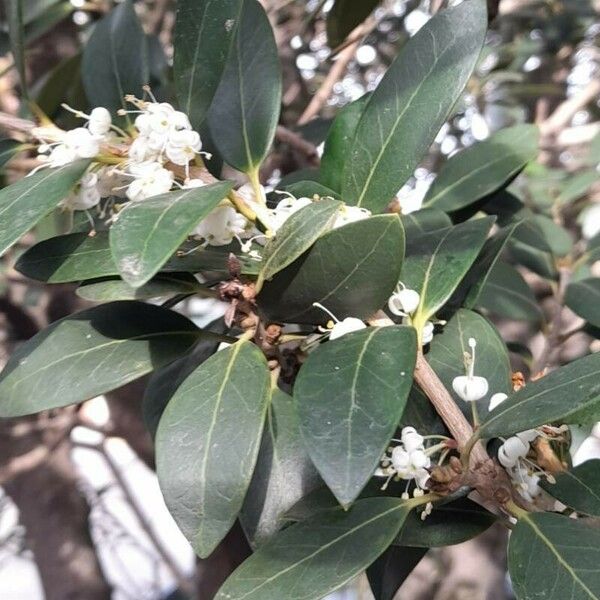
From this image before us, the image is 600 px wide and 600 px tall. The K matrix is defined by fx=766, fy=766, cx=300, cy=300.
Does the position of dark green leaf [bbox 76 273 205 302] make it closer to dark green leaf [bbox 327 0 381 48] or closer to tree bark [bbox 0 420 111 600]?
dark green leaf [bbox 327 0 381 48]

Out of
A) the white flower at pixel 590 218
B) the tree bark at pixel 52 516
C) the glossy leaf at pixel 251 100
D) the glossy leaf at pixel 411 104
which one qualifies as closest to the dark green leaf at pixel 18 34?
the glossy leaf at pixel 251 100

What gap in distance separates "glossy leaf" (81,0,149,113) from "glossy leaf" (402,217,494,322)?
0.26 m

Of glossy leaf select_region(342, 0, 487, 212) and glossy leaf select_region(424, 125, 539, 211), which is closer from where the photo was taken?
glossy leaf select_region(342, 0, 487, 212)

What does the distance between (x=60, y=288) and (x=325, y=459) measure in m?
1.06

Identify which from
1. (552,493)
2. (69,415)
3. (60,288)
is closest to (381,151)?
(552,493)

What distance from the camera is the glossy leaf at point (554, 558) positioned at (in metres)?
0.38

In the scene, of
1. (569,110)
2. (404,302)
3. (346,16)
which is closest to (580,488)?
(404,302)

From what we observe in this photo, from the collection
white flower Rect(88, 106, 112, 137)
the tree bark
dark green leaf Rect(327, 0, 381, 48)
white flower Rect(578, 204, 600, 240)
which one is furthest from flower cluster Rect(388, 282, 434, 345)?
the tree bark

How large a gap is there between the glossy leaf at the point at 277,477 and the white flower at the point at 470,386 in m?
0.10

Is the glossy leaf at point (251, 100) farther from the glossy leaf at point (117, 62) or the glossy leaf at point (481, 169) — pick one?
the glossy leaf at point (481, 169)

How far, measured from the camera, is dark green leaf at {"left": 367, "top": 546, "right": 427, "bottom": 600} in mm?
490

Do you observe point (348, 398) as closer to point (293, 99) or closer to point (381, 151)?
point (381, 151)

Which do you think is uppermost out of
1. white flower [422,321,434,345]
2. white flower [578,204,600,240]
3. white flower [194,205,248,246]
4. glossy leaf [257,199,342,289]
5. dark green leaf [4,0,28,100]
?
dark green leaf [4,0,28,100]

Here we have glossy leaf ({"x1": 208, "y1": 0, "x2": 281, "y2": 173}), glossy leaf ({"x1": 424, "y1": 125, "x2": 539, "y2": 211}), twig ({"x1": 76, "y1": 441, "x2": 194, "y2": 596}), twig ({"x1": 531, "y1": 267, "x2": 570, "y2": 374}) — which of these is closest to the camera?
glossy leaf ({"x1": 208, "y1": 0, "x2": 281, "y2": 173})
